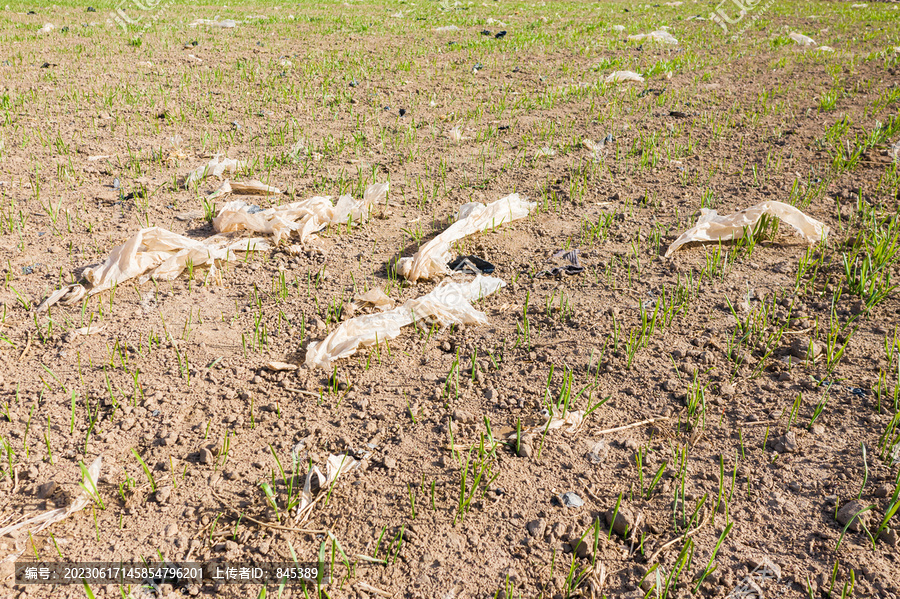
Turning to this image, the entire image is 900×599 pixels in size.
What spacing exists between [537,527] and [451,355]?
1017 millimetres

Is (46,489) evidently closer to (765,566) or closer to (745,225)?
(765,566)

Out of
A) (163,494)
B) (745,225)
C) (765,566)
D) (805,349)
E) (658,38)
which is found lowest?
(765,566)

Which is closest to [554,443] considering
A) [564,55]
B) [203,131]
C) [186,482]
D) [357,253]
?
[186,482]

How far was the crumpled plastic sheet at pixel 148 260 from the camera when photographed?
311 cm

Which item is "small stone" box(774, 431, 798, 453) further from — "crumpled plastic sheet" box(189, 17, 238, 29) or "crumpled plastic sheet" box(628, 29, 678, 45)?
"crumpled plastic sheet" box(189, 17, 238, 29)

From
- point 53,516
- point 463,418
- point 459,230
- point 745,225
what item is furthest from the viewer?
point 459,230

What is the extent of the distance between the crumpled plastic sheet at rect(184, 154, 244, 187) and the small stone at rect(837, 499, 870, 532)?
4380mm

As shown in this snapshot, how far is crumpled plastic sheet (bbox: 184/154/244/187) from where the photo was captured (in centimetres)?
443

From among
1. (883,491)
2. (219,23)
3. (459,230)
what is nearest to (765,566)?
(883,491)

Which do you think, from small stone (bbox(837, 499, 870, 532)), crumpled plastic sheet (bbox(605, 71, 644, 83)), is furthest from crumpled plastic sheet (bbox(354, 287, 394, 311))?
crumpled plastic sheet (bbox(605, 71, 644, 83))

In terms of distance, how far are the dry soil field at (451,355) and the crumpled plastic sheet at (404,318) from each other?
17 mm
